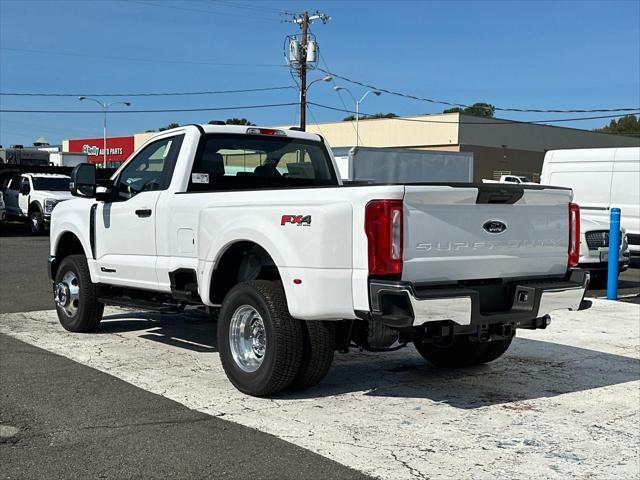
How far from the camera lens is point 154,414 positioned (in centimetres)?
533

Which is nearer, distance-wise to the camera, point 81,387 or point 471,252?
point 471,252

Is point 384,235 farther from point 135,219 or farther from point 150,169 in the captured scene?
point 150,169

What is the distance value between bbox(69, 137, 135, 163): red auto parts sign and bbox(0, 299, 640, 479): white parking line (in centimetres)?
7015

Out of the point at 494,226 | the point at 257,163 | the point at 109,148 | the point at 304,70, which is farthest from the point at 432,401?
the point at 109,148

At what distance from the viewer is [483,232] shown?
529 centimetres

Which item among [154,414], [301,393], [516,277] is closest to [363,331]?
[301,393]

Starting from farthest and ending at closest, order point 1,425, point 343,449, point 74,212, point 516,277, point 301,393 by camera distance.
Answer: point 74,212 → point 301,393 → point 516,277 → point 1,425 → point 343,449

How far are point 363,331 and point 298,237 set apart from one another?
37.3 inches

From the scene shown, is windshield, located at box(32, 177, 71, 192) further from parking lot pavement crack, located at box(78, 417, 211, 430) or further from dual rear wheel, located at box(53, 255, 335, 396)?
parking lot pavement crack, located at box(78, 417, 211, 430)

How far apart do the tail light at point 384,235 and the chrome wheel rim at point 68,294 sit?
450cm

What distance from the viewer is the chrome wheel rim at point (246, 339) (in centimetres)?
583

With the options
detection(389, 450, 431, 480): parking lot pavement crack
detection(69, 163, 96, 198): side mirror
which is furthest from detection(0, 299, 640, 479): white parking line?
detection(69, 163, 96, 198): side mirror

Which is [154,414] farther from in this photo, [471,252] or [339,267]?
[471,252]

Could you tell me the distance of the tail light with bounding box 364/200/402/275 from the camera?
4820 millimetres
